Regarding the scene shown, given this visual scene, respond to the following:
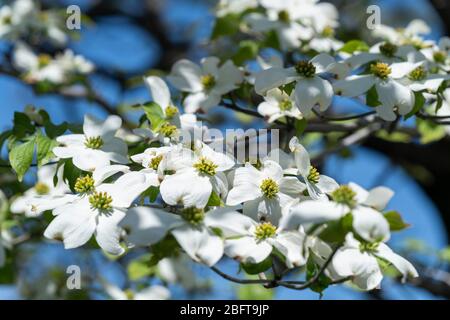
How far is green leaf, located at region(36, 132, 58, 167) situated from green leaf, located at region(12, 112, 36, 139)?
3.6 inches

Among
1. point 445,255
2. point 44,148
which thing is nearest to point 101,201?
point 44,148

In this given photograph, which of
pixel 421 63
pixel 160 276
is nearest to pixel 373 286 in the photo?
pixel 421 63

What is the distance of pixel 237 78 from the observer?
1380 mm

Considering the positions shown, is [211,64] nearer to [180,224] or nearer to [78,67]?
[180,224]

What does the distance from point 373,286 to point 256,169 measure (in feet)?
0.86

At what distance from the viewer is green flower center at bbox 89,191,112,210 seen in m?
0.98

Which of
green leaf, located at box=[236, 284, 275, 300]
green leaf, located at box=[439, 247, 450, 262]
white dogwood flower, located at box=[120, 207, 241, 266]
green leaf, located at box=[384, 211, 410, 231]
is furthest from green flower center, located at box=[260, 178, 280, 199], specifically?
green leaf, located at box=[439, 247, 450, 262]

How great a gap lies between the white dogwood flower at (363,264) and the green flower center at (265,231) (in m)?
0.10

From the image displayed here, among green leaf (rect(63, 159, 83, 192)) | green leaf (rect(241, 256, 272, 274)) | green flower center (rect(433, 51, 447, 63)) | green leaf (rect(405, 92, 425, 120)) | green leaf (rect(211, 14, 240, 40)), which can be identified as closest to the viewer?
green leaf (rect(241, 256, 272, 274))

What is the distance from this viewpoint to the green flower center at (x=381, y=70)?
3.89 feet

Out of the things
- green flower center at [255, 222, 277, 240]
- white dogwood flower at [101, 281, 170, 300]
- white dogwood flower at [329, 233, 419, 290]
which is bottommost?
white dogwood flower at [101, 281, 170, 300]

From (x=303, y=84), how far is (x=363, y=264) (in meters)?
0.35

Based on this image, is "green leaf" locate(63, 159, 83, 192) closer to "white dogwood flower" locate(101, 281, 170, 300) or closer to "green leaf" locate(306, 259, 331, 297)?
"green leaf" locate(306, 259, 331, 297)
